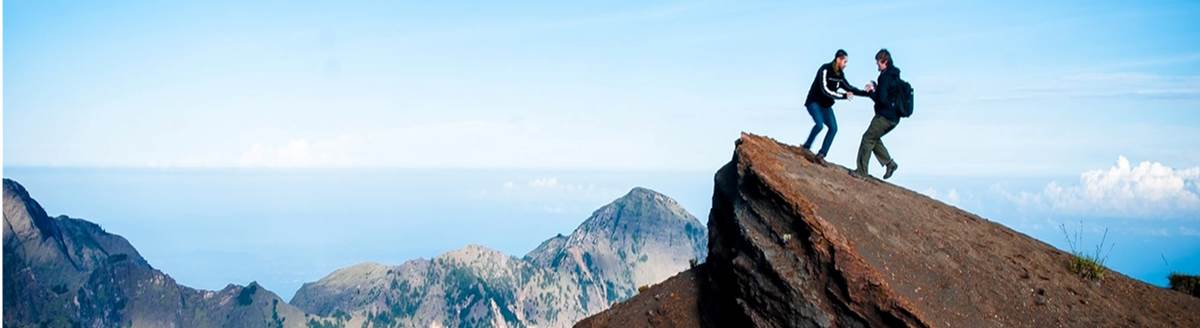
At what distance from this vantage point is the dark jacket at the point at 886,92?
23484 millimetres

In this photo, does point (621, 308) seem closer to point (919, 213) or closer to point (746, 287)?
point (746, 287)

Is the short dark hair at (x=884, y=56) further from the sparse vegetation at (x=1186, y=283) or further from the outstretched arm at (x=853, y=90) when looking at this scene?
the sparse vegetation at (x=1186, y=283)

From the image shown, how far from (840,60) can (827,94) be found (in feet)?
2.84

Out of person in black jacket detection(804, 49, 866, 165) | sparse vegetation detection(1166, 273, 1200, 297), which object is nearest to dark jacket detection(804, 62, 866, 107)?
person in black jacket detection(804, 49, 866, 165)

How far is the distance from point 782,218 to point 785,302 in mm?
1843

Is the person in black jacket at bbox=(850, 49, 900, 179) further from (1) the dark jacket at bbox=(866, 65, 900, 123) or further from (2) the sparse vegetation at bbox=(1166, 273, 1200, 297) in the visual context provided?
(2) the sparse vegetation at bbox=(1166, 273, 1200, 297)

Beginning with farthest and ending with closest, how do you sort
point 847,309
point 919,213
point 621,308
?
point 621,308, point 919,213, point 847,309

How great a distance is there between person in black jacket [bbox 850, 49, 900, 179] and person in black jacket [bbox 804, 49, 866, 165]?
1.48 feet

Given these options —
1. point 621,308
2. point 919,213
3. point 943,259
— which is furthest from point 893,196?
point 621,308

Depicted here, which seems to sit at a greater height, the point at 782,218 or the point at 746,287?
the point at 782,218

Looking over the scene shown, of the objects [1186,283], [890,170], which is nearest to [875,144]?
[890,170]

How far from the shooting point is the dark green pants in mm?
24000

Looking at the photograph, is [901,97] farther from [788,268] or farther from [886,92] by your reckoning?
[788,268]

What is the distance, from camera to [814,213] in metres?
20.6
